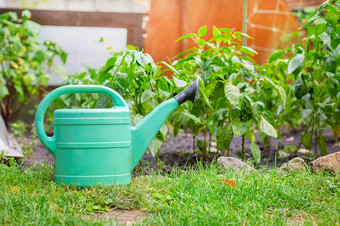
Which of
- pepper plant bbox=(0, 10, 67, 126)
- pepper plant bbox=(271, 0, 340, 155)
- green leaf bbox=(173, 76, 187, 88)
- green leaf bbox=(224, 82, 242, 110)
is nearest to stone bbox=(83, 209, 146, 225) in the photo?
green leaf bbox=(173, 76, 187, 88)

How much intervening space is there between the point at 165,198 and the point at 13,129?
2.89m

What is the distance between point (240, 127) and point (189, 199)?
31.4 inches

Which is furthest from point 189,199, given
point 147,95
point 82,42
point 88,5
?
point 88,5

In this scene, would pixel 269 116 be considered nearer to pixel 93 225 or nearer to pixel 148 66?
pixel 148 66

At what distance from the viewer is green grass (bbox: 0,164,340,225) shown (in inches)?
62.0

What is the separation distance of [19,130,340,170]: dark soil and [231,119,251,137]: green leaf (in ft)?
0.75

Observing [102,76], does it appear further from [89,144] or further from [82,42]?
[82,42]

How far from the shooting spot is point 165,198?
5.90 ft

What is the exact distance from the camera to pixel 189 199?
69.7 inches

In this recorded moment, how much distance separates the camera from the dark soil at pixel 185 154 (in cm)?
278

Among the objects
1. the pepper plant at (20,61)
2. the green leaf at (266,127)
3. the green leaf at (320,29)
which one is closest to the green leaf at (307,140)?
the green leaf at (266,127)

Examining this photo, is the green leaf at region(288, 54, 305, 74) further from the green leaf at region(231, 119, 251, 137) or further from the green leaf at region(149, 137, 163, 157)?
the green leaf at region(149, 137, 163, 157)

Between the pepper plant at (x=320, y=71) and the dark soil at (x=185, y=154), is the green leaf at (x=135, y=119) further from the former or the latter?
the pepper plant at (x=320, y=71)

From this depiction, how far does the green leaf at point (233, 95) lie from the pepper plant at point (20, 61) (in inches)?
97.9
